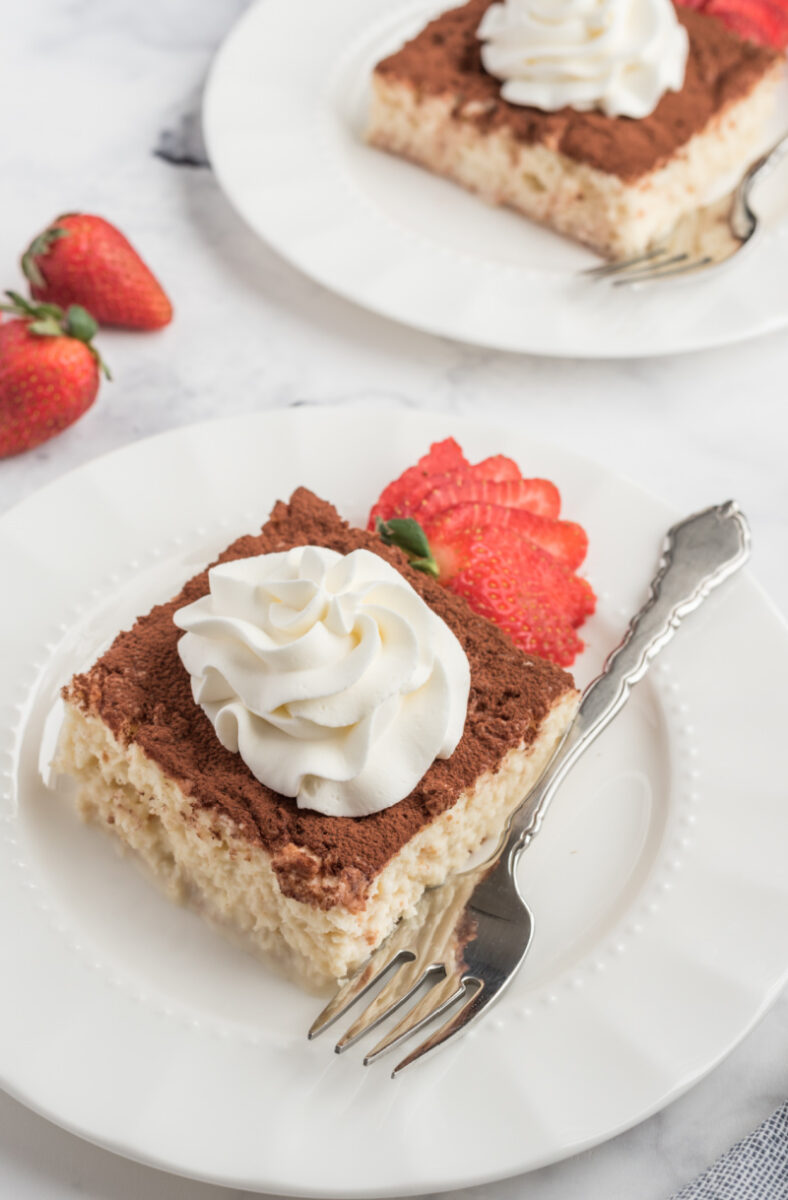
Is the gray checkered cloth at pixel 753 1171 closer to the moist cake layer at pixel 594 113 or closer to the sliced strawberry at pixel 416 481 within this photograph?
the sliced strawberry at pixel 416 481

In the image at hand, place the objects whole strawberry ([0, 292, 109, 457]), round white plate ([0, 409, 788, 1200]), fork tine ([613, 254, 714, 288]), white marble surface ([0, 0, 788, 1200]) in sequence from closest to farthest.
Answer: round white plate ([0, 409, 788, 1200]) → whole strawberry ([0, 292, 109, 457]) → white marble surface ([0, 0, 788, 1200]) → fork tine ([613, 254, 714, 288])

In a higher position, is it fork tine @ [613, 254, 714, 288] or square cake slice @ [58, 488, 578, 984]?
fork tine @ [613, 254, 714, 288]

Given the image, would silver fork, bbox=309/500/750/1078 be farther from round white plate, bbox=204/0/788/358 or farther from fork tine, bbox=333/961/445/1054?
round white plate, bbox=204/0/788/358

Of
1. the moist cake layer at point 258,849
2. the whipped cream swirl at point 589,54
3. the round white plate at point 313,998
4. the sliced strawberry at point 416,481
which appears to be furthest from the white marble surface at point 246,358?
the moist cake layer at point 258,849

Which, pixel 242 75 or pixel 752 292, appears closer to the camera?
pixel 752 292

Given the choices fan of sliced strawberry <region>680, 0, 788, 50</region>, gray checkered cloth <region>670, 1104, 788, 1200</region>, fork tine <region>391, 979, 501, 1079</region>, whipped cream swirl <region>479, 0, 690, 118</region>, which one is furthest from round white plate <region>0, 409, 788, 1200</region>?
fan of sliced strawberry <region>680, 0, 788, 50</region>

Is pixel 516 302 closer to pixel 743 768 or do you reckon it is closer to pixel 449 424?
pixel 449 424

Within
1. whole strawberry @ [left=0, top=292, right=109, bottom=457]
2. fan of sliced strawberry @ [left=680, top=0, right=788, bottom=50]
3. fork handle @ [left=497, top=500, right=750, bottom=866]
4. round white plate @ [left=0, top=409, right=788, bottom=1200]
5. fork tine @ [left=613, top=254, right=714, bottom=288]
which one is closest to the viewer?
round white plate @ [left=0, top=409, right=788, bottom=1200]

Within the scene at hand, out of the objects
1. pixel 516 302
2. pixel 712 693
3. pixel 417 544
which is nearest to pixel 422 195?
pixel 516 302
